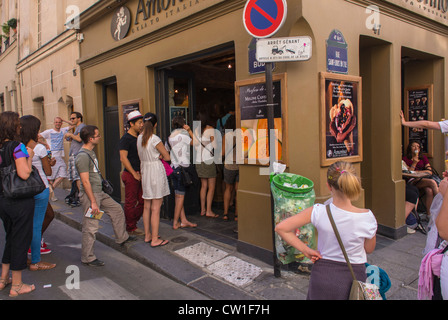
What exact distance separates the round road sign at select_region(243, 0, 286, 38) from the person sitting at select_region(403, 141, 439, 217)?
12.8 ft

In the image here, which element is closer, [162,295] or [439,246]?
[439,246]

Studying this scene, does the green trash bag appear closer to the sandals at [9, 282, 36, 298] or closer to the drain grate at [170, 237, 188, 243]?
the drain grate at [170, 237, 188, 243]

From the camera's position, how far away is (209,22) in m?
5.02

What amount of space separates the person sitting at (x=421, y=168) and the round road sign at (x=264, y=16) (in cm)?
391

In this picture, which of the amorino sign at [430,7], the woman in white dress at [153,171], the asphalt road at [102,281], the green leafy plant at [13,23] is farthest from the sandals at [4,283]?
the green leafy plant at [13,23]

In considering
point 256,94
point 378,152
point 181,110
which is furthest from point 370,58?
point 181,110

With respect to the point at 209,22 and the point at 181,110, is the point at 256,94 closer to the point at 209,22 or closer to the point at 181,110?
the point at 209,22

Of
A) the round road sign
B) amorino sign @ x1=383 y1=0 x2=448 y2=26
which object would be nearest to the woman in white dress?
the round road sign

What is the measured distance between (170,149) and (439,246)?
413 cm

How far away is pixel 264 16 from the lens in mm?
3586

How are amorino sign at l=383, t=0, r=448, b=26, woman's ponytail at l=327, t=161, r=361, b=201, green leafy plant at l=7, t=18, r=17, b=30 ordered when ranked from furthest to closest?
green leafy plant at l=7, t=18, r=17, b=30 → amorino sign at l=383, t=0, r=448, b=26 → woman's ponytail at l=327, t=161, r=361, b=201

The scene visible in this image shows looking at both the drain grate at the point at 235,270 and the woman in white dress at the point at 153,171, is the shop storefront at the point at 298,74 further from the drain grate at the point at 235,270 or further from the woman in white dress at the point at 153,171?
the woman in white dress at the point at 153,171

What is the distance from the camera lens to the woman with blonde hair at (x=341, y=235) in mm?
2127

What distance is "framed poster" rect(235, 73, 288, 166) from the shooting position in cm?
414
